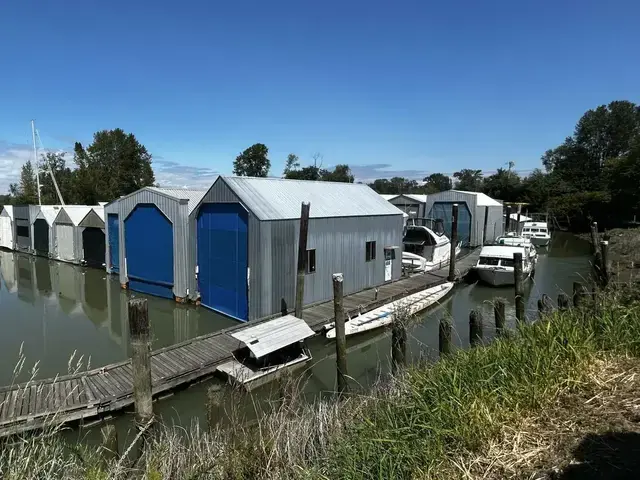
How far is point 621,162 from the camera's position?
145 ft

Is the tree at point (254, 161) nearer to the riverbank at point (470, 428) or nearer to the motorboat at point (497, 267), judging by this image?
the motorboat at point (497, 267)

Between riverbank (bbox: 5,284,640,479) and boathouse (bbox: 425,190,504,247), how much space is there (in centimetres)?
3075

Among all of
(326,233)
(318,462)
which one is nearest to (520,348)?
(318,462)

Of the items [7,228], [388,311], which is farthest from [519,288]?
[7,228]

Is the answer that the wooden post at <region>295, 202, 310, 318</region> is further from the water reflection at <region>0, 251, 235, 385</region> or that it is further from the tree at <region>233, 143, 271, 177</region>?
the tree at <region>233, 143, 271, 177</region>

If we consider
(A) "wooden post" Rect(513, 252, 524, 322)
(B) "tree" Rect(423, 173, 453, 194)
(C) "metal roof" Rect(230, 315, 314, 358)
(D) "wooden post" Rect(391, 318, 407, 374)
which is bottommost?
(C) "metal roof" Rect(230, 315, 314, 358)

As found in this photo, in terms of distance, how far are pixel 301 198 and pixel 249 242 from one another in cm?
335

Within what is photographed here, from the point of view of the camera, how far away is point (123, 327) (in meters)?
15.4

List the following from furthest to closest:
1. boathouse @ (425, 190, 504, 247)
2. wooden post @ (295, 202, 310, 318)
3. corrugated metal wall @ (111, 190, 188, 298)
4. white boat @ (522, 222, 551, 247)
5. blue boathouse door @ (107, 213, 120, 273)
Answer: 1. white boat @ (522, 222, 551, 247)
2. boathouse @ (425, 190, 504, 247)
3. blue boathouse door @ (107, 213, 120, 273)
4. corrugated metal wall @ (111, 190, 188, 298)
5. wooden post @ (295, 202, 310, 318)

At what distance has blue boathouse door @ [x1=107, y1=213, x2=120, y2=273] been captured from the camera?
73.2 ft

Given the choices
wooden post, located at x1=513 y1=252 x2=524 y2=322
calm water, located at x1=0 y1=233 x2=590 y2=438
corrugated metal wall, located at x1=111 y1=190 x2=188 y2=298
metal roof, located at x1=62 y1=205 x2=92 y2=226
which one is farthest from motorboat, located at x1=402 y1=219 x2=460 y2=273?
metal roof, located at x1=62 y1=205 x2=92 y2=226

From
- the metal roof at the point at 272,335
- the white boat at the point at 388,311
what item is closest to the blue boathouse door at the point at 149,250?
the white boat at the point at 388,311

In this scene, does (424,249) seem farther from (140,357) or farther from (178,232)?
(140,357)

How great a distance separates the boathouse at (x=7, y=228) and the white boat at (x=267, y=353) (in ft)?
116
